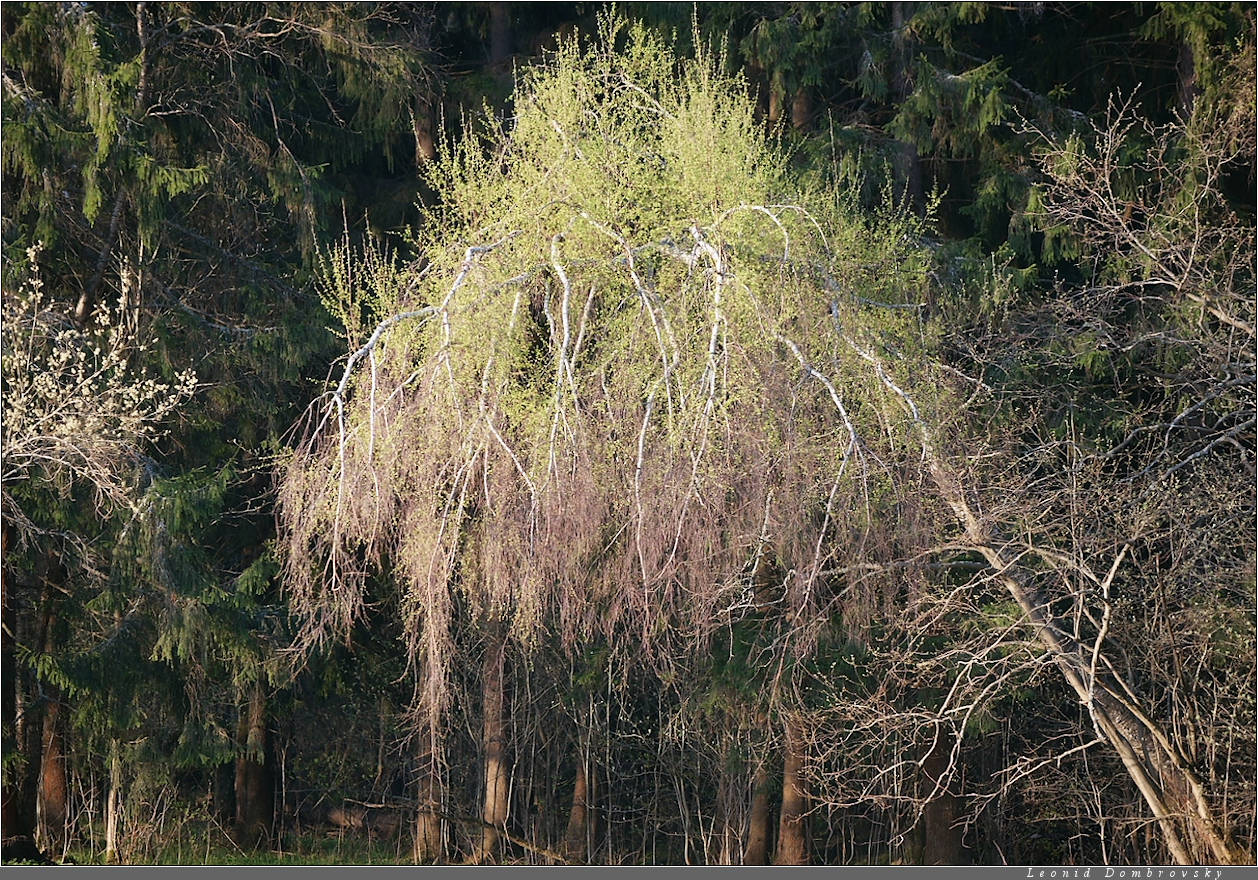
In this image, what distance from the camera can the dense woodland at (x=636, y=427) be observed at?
611cm

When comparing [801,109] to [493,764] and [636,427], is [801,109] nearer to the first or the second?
[636,427]

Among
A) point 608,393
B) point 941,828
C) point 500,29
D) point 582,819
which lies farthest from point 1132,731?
point 500,29

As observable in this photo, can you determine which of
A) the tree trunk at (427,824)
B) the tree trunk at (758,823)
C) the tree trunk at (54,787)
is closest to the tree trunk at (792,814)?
the tree trunk at (758,823)

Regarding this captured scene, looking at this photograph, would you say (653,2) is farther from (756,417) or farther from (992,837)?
(992,837)

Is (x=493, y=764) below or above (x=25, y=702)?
below

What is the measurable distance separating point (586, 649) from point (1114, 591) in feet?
12.2

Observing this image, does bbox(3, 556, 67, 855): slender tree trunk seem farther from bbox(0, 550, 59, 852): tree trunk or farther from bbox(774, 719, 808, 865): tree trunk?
bbox(774, 719, 808, 865): tree trunk

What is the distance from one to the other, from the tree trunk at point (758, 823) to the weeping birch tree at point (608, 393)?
279 centimetres

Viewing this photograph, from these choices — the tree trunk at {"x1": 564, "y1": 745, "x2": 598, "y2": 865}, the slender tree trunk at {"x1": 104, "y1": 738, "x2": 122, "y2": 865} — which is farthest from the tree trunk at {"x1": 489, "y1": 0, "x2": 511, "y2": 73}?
the slender tree trunk at {"x1": 104, "y1": 738, "x2": 122, "y2": 865}

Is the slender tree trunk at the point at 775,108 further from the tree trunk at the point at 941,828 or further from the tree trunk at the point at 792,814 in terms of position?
the tree trunk at the point at 941,828

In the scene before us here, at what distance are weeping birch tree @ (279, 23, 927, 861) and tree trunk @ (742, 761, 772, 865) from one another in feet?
9.14

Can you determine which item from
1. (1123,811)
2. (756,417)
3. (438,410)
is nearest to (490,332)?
(438,410)

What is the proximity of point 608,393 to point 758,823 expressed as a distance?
15.3 feet

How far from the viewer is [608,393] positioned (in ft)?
20.0
